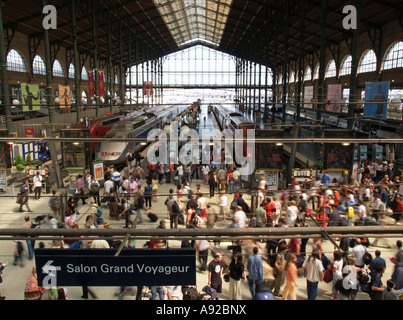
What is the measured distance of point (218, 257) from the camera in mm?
6473

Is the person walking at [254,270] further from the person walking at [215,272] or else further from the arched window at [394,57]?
the arched window at [394,57]

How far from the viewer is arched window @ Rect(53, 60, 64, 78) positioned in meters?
40.6

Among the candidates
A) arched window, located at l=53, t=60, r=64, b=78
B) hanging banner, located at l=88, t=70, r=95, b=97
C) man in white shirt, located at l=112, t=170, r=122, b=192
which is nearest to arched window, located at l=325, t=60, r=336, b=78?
hanging banner, located at l=88, t=70, r=95, b=97

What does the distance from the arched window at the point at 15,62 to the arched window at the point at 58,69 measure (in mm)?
6122

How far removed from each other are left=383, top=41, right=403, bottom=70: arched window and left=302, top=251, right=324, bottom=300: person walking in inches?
1037

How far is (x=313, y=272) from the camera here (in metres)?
6.31

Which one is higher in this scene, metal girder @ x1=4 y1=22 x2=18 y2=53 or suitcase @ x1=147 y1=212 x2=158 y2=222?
metal girder @ x1=4 y1=22 x2=18 y2=53

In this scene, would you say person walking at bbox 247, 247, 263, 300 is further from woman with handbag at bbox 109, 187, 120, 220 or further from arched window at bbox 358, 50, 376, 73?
arched window at bbox 358, 50, 376, 73

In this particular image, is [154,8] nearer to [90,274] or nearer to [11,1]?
[11,1]

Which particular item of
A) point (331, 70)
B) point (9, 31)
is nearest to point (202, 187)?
point (9, 31)

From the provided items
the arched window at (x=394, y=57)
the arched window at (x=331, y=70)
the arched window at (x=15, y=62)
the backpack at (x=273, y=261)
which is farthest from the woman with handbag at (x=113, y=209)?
the arched window at (x=331, y=70)

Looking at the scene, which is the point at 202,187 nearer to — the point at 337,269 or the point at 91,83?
the point at 337,269

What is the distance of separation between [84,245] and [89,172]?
7350 mm

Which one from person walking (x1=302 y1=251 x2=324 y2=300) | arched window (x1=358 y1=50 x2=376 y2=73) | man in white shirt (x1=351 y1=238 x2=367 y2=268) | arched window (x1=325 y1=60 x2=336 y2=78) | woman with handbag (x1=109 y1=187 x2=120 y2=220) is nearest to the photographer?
person walking (x1=302 y1=251 x2=324 y2=300)
